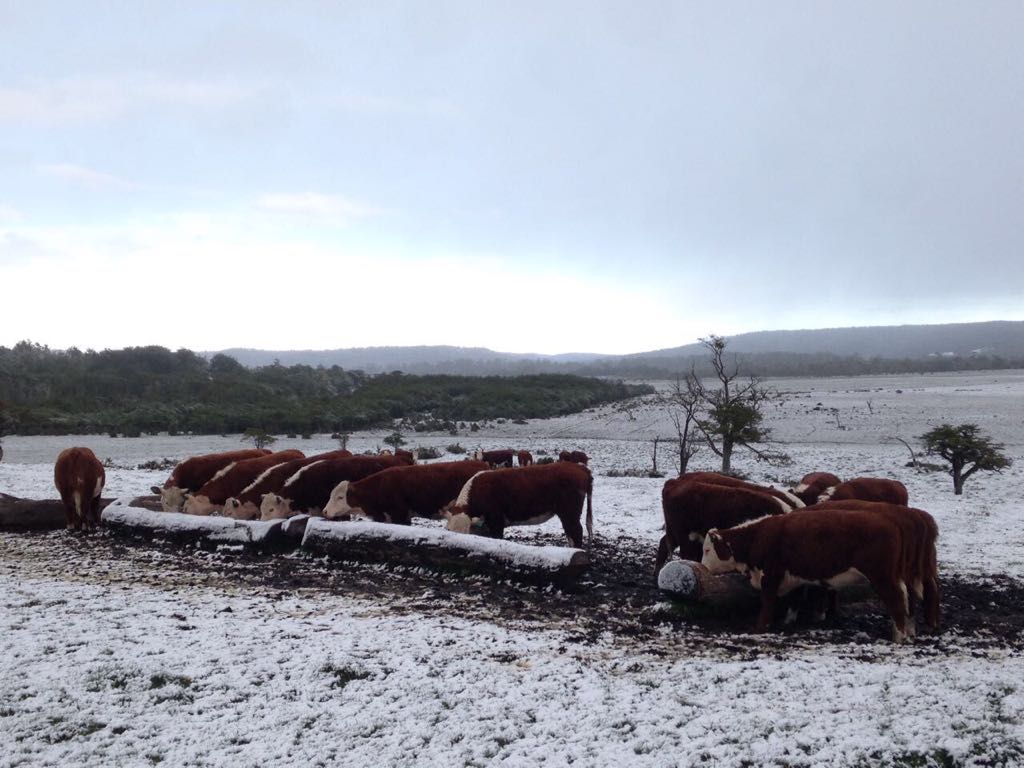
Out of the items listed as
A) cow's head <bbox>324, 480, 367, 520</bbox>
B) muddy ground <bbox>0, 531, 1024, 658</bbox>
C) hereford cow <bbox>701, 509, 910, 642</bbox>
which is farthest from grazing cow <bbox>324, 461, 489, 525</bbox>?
hereford cow <bbox>701, 509, 910, 642</bbox>

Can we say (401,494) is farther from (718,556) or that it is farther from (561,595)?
(718,556)

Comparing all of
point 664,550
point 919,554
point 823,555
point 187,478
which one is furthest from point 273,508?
point 919,554

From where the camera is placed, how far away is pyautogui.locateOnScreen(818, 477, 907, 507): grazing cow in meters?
9.64

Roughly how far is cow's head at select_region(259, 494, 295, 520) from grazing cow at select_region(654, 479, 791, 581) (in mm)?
5432

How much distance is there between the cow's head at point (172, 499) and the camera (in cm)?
1141

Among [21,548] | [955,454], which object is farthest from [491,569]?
[955,454]

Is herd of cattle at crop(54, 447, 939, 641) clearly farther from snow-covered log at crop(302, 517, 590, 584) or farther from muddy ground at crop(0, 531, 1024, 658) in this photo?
snow-covered log at crop(302, 517, 590, 584)

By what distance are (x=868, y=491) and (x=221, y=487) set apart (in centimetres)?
944

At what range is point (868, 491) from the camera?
32.7ft

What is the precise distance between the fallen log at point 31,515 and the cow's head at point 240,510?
1.28 metres

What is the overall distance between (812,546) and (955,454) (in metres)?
12.0

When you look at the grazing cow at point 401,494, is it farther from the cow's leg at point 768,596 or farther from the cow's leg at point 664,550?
the cow's leg at point 768,596

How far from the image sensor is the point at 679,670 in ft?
17.3

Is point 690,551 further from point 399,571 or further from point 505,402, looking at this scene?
point 505,402
